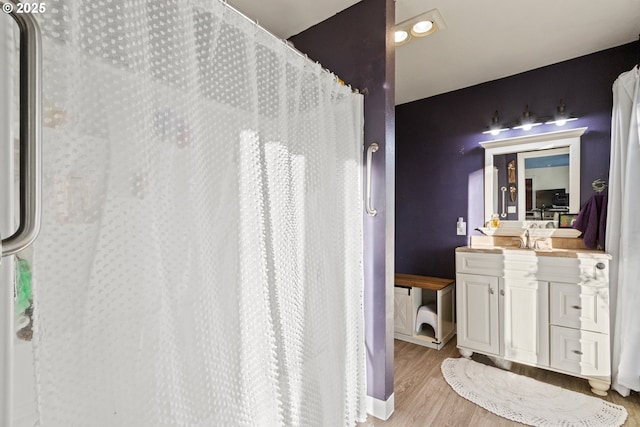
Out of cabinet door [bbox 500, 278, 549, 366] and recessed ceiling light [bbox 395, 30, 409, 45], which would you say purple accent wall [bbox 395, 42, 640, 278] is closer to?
cabinet door [bbox 500, 278, 549, 366]

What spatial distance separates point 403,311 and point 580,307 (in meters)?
1.20

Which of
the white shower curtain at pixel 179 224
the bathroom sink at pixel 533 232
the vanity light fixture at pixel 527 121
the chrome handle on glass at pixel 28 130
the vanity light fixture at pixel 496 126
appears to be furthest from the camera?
the vanity light fixture at pixel 496 126

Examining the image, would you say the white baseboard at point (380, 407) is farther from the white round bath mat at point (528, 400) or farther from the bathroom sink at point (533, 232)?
the bathroom sink at point (533, 232)

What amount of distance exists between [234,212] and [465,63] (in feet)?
7.64

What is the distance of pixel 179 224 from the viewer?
82cm

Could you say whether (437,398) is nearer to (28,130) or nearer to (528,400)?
(528,400)

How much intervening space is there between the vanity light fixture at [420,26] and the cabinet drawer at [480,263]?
5.25 feet

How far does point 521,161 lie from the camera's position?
2.48 metres

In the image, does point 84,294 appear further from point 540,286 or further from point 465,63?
point 465,63

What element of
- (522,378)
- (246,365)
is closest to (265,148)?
(246,365)

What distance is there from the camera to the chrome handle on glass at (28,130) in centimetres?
47

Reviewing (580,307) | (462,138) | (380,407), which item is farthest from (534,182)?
(380,407)

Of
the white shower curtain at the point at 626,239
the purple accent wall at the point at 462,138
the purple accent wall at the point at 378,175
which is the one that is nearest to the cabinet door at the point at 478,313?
the purple accent wall at the point at 462,138

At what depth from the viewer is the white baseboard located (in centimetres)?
161
